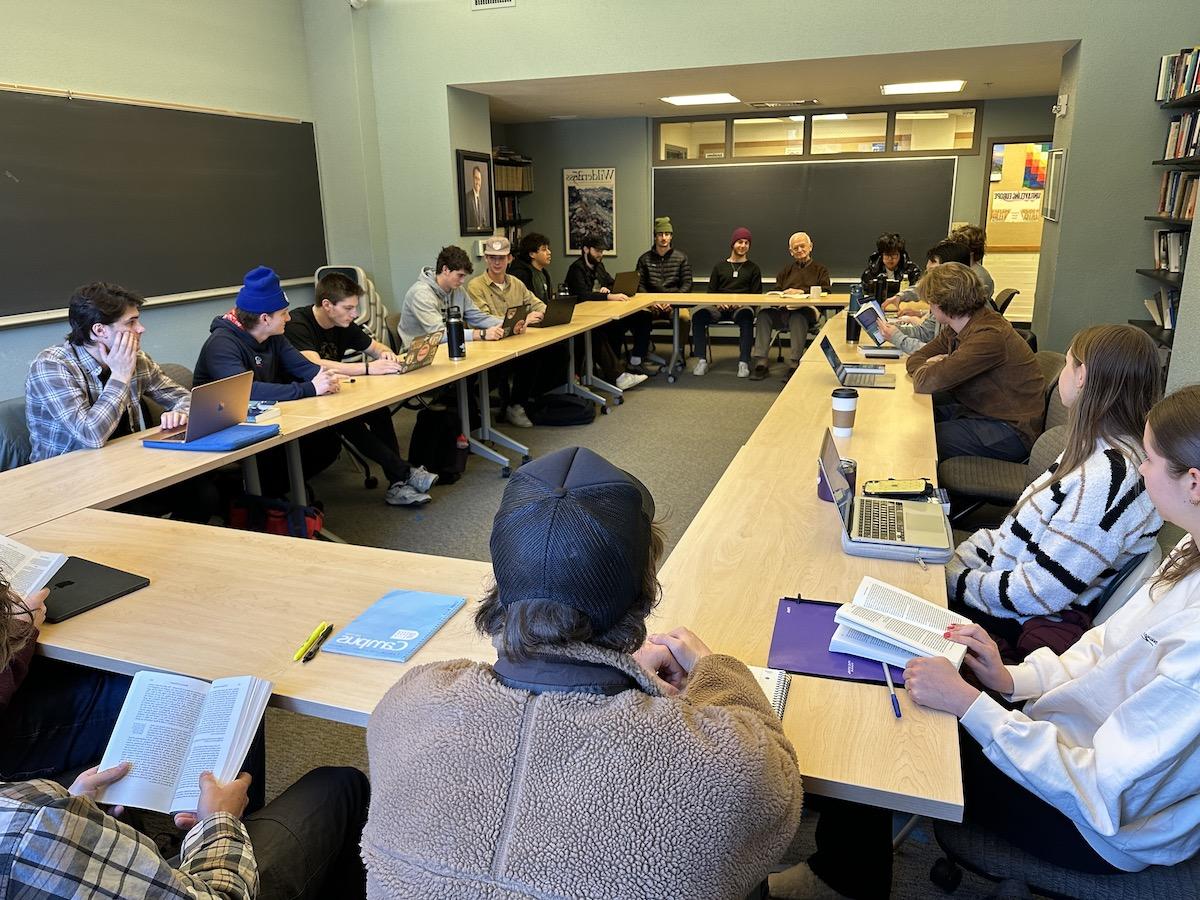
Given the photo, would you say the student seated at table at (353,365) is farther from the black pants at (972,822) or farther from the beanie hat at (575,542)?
the beanie hat at (575,542)

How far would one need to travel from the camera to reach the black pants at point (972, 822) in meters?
1.31

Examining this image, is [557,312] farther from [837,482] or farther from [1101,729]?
[1101,729]

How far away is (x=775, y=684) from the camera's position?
139 cm

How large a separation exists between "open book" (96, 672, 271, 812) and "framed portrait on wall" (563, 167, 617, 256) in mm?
8286

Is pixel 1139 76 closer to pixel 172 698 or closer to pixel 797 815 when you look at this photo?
pixel 797 815

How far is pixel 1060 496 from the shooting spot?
5.90 ft

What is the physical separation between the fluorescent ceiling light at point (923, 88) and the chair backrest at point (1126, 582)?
6351 millimetres

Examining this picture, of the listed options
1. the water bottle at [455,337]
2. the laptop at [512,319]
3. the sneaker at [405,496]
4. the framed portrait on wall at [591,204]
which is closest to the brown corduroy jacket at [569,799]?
the sneaker at [405,496]

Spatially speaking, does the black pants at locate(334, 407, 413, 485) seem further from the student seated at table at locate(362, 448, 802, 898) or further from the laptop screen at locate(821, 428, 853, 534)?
the student seated at table at locate(362, 448, 802, 898)

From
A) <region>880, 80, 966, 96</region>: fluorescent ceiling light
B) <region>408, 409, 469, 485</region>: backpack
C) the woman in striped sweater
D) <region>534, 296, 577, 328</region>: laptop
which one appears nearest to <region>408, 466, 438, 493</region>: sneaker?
<region>408, 409, 469, 485</region>: backpack

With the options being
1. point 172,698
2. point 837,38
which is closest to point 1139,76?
point 837,38

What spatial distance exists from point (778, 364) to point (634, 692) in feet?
24.5

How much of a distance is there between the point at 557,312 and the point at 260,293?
8.53ft

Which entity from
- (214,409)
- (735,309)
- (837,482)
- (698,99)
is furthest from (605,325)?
(837,482)
